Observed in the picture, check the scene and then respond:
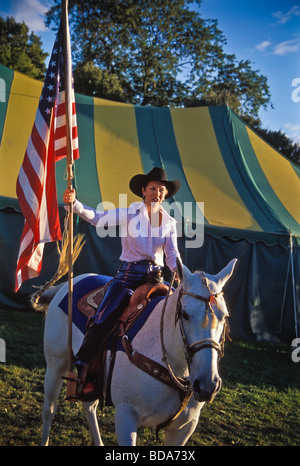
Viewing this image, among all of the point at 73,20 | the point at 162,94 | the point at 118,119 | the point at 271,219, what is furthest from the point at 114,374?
the point at 73,20

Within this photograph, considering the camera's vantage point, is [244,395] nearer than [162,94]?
Yes

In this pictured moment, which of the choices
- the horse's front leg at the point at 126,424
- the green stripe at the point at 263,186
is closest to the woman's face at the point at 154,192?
the horse's front leg at the point at 126,424

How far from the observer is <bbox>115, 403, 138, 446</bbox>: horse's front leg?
2.19m

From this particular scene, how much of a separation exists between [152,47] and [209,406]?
2172 cm

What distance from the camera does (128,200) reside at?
750cm

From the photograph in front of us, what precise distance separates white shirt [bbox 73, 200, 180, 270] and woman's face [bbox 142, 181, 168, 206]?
9cm

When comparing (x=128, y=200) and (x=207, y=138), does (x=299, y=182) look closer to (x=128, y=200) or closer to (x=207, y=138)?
(x=207, y=138)

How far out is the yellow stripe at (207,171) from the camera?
25.7ft

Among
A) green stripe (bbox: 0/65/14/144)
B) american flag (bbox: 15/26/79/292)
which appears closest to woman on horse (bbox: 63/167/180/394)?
american flag (bbox: 15/26/79/292)

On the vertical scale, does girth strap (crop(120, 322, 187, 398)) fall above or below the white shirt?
below

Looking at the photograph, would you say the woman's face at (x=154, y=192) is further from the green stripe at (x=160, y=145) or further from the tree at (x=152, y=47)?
the tree at (x=152, y=47)

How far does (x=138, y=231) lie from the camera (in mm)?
2834

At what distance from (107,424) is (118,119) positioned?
7.39 m

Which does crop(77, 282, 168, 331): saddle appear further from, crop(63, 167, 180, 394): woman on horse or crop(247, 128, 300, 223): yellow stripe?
crop(247, 128, 300, 223): yellow stripe
